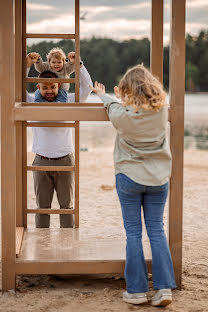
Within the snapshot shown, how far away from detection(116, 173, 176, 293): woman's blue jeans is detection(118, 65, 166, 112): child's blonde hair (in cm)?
48

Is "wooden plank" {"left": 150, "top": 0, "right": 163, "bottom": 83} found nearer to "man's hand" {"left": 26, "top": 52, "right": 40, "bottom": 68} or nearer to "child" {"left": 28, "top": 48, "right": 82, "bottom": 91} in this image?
"child" {"left": 28, "top": 48, "right": 82, "bottom": 91}

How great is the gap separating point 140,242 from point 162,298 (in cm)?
39

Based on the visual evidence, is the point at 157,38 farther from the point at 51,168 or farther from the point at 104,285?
the point at 104,285

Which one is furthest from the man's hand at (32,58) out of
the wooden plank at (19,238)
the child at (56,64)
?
the wooden plank at (19,238)

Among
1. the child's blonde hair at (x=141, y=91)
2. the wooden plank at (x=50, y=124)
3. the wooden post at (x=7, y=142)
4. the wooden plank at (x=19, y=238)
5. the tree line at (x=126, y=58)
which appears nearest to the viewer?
the child's blonde hair at (x=141, y=91)

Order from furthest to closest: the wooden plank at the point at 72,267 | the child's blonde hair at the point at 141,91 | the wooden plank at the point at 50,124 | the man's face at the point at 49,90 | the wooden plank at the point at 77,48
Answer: the man's face at the point at 49,90, the wooden plank at the point at 50,124, the wooden plank at the point at 77,48, the wooden plank at the point at 72,267, the child's blonde hair at the point at 141,91

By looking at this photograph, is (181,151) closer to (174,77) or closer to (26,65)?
(174,77)

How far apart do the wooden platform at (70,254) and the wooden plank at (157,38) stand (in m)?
1.42

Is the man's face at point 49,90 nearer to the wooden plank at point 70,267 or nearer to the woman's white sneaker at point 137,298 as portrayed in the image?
the wooden plank at point 70,267

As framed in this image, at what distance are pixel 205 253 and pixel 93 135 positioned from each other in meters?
15.5

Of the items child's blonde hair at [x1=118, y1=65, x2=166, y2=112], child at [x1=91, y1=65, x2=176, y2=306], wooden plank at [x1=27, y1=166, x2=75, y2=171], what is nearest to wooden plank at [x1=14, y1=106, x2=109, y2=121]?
child at [x1=91, y1=65, x2=176, y2=306]

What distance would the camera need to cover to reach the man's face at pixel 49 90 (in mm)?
4301

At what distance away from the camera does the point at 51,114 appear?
11.3ft

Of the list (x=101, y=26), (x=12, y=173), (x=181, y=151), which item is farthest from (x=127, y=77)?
(x=101, y=26)
